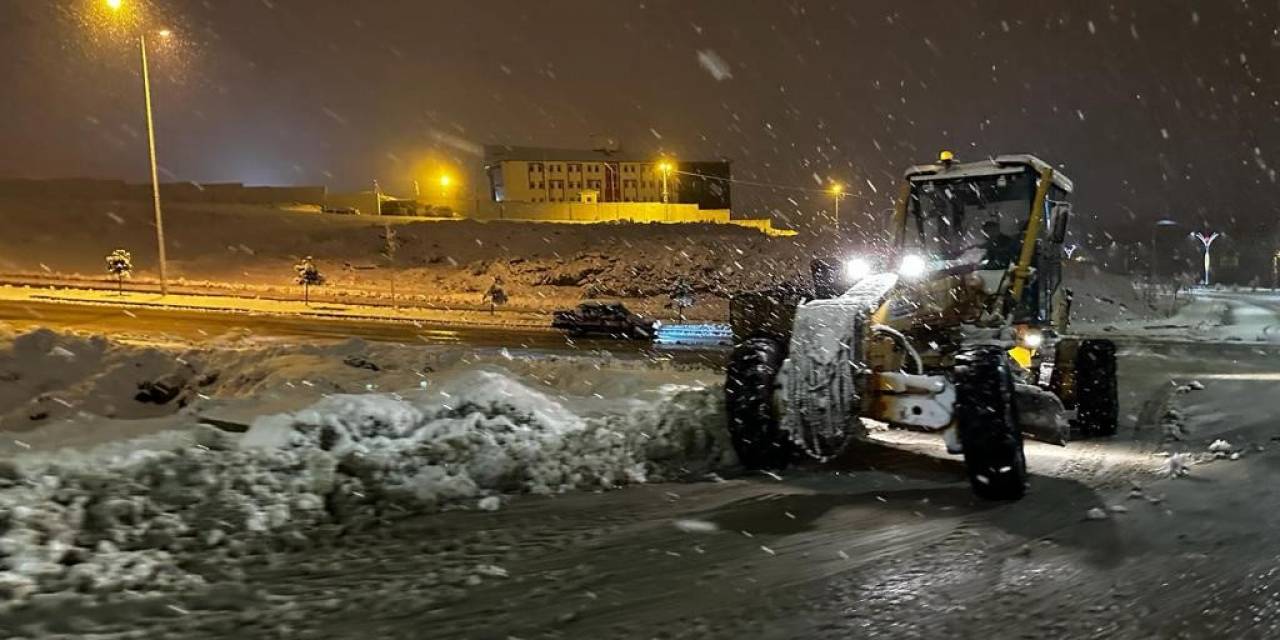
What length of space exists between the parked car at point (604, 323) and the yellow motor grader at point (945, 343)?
1875 cm

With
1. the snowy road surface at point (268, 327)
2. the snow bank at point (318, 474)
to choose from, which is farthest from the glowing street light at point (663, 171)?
the snow bank at point (318, 474)

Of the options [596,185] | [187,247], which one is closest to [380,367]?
[187,247]

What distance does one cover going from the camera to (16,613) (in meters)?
4.72

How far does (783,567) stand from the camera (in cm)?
580

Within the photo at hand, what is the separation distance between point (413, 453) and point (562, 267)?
42253 mm

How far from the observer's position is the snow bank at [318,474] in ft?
17.9

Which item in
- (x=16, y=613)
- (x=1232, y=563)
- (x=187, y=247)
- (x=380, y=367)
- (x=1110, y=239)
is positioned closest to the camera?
(x=16, y=613)

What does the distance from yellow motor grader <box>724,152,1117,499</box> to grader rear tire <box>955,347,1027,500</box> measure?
11 millimetres

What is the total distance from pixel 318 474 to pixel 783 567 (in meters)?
3.65

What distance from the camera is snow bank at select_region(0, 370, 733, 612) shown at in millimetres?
5458

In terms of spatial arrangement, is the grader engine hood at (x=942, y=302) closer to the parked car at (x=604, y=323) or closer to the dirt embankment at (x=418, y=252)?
the parked car at (x=604, y=323)

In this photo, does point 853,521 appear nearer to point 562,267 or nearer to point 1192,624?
point 1192,624

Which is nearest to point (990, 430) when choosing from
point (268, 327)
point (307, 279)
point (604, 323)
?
point (268, 327)

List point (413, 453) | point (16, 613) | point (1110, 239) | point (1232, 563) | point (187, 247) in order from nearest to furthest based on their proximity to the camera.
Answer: point (16, 613) → point (1232, 563) → point (413, 453) → point (187, 247) → point (1110, 239)
